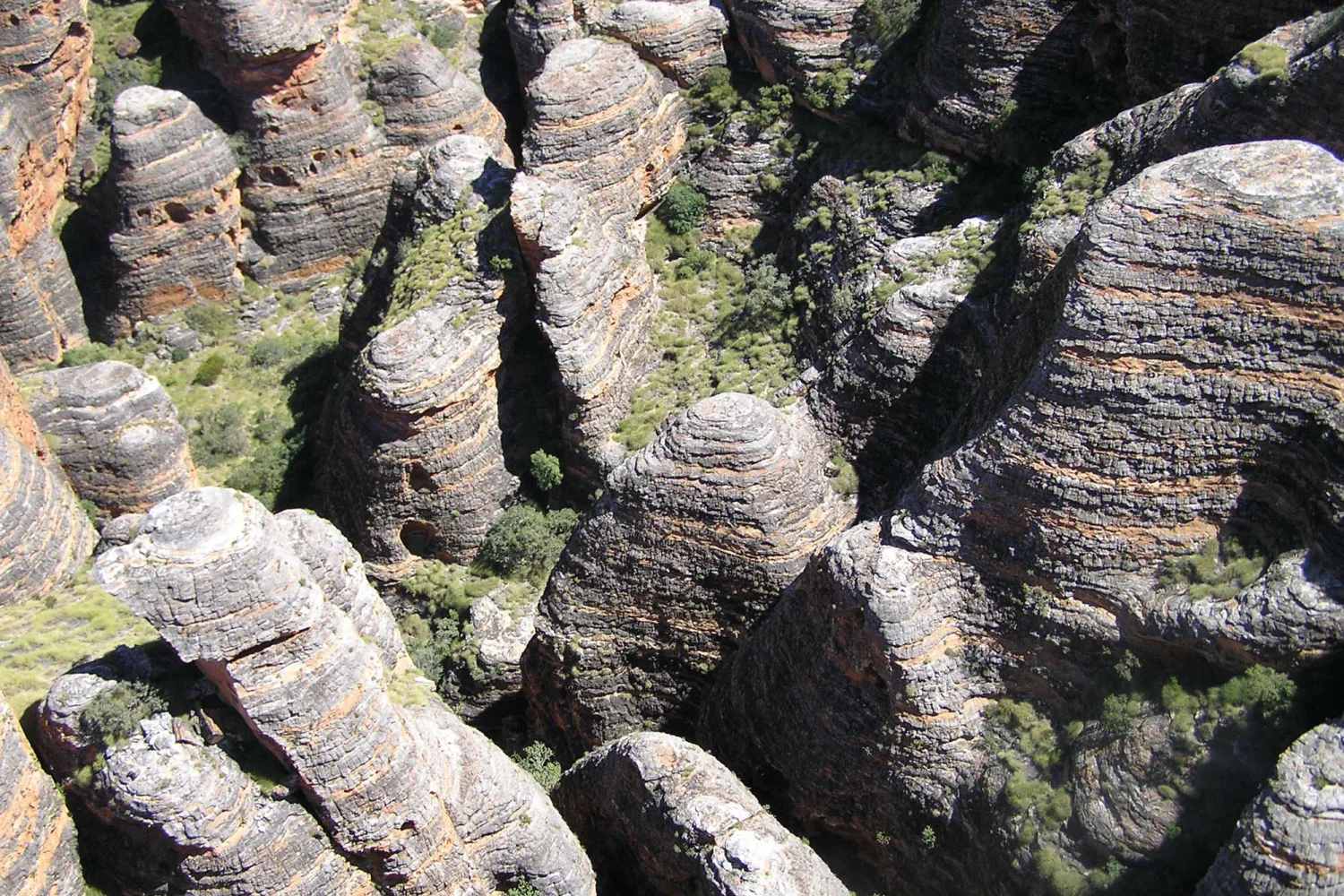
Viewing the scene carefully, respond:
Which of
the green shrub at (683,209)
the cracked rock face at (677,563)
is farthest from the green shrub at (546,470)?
the green shrub at (683,209)

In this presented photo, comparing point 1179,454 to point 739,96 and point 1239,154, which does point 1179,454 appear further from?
point 739,96

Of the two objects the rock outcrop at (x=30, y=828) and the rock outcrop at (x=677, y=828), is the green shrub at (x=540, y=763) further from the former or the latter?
the rock outcrop at (x=30, y=828)

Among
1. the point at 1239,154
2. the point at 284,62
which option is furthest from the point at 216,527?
the point at 284,62

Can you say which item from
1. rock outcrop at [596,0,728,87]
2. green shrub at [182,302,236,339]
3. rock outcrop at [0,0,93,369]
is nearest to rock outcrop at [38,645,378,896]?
rock outcrop at [0,0,93,369]

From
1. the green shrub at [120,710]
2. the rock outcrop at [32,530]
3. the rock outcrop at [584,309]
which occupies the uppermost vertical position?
the rock outcrop at [584,309]

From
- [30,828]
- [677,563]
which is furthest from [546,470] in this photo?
[30,828]

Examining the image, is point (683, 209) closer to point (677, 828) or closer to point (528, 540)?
point (528, 540)
